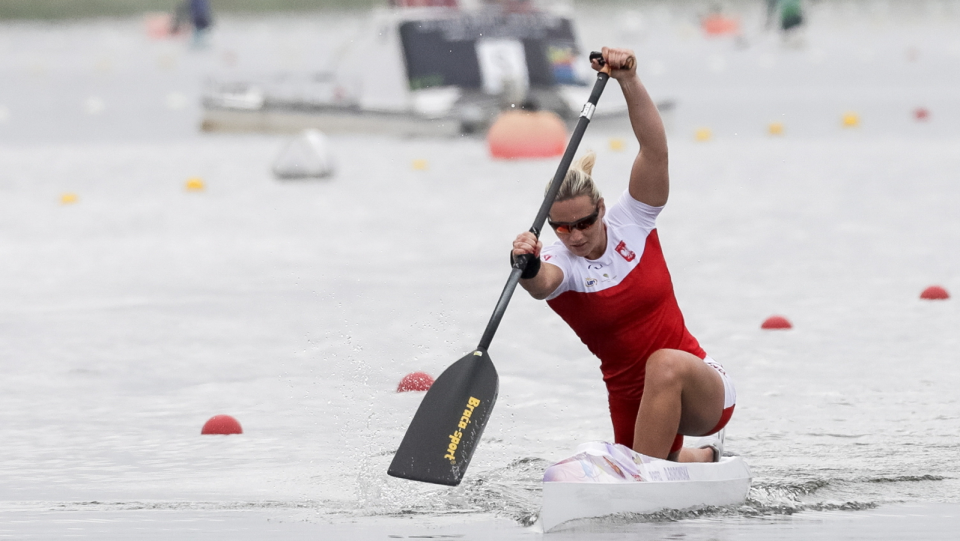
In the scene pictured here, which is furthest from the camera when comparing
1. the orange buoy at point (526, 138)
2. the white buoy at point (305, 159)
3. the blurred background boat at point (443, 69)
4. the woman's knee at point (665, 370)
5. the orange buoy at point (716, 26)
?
the orange buoy at point (716, 26)

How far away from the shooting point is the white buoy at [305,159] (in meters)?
15.5

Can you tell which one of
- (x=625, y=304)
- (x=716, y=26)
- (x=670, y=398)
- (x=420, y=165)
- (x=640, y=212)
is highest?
(x=640, y=212)

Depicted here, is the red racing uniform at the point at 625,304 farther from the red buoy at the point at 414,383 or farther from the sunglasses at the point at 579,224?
the red buoy at the point at 414,383

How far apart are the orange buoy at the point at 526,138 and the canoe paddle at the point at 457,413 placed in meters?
11.4

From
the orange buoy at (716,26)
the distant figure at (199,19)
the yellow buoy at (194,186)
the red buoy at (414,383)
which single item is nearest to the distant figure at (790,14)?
the orange buoy at (716,26)

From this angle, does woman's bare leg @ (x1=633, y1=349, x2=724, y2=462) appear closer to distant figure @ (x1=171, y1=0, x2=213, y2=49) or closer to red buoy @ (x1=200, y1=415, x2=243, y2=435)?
red buoy @ (x1=200, y1=415, x2=243, y2=435)

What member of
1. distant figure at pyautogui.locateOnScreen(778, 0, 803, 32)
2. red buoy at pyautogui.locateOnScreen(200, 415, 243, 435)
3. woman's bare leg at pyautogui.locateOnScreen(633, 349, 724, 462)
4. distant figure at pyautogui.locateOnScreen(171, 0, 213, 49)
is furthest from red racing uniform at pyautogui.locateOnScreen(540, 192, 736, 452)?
distant figure at pyautogui.locateOnScreen(171, 0, 213, 49)

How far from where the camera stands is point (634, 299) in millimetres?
4852

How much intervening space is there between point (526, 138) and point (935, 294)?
8.65 m

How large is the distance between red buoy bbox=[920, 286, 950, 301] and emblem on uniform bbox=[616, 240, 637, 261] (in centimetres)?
399

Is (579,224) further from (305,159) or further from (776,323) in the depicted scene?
(305,159)

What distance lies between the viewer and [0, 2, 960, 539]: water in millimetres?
5043

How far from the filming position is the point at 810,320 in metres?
8.00

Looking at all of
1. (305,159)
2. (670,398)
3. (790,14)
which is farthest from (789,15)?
(670,398)
